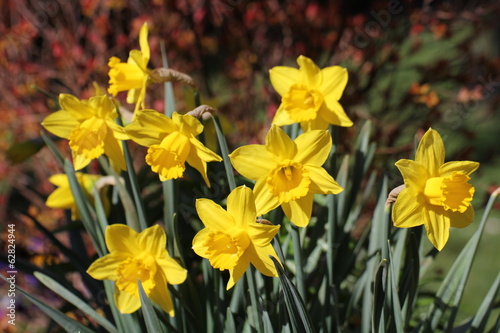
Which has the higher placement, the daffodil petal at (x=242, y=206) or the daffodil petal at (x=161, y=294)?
the daffodil petal at (x=242, y=206)

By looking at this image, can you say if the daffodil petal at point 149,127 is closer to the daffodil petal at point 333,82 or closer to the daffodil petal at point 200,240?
the daffodil petal at point 200,240

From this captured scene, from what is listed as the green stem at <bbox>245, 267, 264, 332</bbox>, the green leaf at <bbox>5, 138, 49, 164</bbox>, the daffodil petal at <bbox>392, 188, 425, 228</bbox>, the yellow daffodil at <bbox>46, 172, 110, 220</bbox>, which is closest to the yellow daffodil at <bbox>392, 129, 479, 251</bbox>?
the daffodil petal at <bbox>392, 188, 425, 228</bbox>

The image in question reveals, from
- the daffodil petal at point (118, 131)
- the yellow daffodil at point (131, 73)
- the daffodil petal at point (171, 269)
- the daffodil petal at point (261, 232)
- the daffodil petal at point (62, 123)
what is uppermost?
the yellow daffodil at point (131, 73)

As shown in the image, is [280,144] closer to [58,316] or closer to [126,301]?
[126,301]

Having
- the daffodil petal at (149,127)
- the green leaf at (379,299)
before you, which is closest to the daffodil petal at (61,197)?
the daffodil petal at (149,127)

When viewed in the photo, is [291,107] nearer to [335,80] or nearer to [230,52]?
[335,80]

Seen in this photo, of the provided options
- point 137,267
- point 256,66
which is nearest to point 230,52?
point 256,66

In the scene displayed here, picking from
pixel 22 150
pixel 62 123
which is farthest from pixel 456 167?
pixel 22 150
